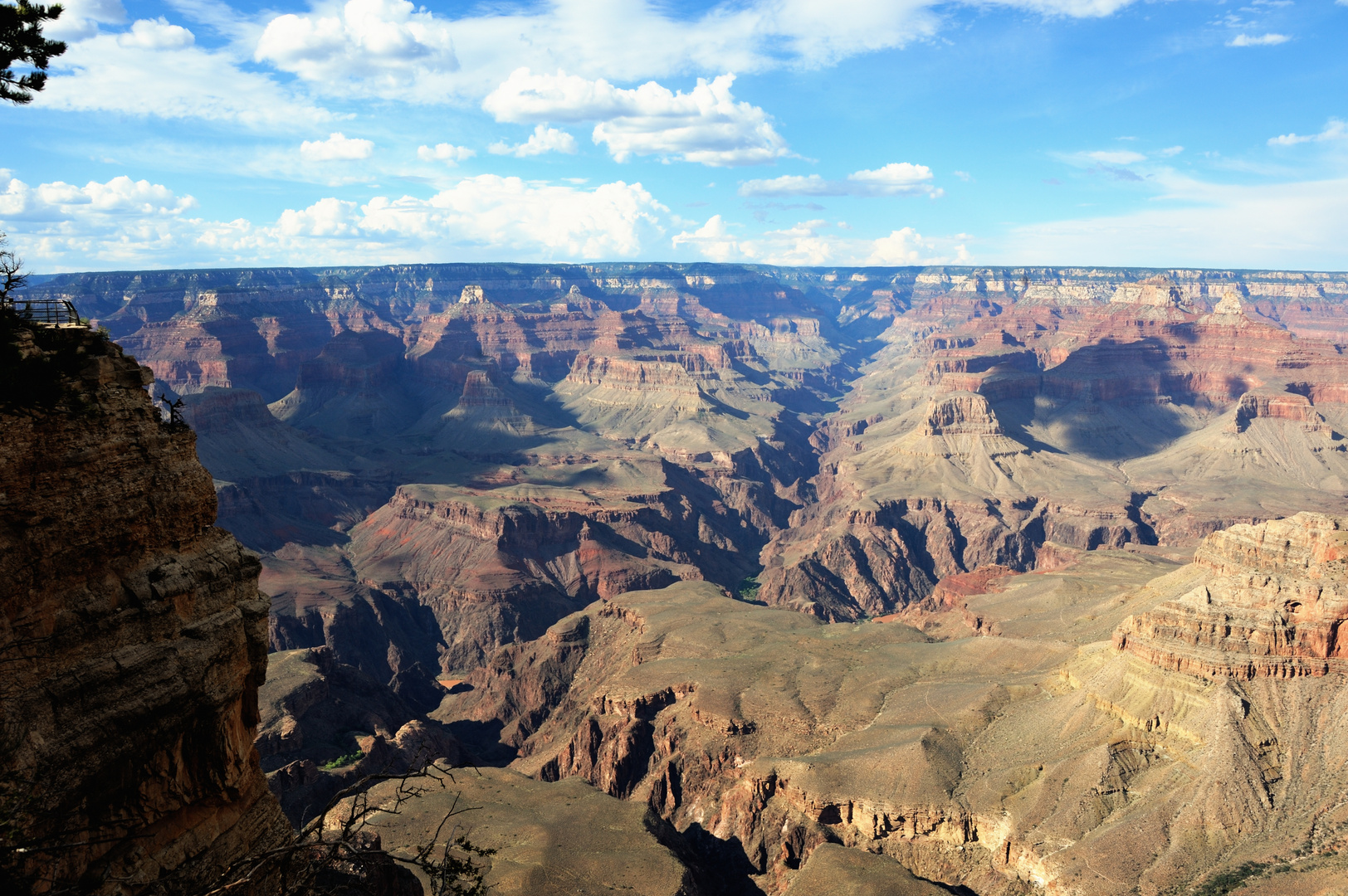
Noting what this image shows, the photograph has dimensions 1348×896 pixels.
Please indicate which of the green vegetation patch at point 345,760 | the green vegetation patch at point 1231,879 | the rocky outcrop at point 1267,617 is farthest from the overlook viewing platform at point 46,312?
the rocky outcrop at point 1267,617

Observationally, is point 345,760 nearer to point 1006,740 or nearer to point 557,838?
point 557,838

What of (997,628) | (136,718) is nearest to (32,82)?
(136,718)

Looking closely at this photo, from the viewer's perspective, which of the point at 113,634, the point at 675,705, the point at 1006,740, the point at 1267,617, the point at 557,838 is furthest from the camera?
the point at 675,705

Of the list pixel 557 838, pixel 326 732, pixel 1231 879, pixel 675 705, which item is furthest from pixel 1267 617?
pixel 326 732

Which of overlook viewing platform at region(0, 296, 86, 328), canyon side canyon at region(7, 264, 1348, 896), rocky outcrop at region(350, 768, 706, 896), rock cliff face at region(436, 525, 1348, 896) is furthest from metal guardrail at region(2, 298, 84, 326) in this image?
rock cliff face at region(436, 525, 1348, 896)

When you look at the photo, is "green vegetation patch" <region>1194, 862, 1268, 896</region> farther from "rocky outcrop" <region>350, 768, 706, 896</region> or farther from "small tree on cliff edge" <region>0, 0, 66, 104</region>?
"small tree on cliff edge" <region>0, 0, 66, 104</region>

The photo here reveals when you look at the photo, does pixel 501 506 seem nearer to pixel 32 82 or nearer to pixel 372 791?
pixel 372 791
